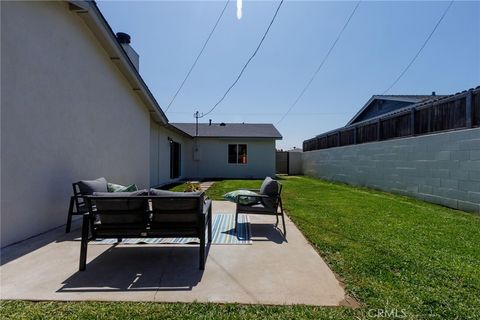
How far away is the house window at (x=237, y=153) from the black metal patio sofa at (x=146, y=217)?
15.0m

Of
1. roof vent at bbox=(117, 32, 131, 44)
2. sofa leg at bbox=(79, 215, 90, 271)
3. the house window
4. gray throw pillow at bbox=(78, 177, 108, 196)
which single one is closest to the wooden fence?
the house window

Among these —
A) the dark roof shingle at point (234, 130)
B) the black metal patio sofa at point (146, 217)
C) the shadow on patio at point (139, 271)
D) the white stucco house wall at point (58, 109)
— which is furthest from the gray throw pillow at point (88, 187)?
the dark roof shingle at point (234, 130)

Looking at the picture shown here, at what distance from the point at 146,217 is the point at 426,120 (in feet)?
27.7

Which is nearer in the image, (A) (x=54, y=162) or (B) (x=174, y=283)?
(B) (x=174, y=283)

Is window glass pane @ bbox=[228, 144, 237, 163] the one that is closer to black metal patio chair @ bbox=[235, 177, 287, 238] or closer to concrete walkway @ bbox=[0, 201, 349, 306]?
black metal patio chair @ bbox=[235, 177, 287, 238]

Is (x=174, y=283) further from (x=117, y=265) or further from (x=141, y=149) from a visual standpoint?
(x=141, y=149)

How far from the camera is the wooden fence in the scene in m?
6.53

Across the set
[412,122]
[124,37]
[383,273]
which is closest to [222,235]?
[383,273]

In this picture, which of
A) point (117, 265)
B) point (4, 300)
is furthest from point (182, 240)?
point (4, 300)

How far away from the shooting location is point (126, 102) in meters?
8.81

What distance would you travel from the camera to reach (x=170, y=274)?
3125mm

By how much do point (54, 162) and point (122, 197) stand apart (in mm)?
2822

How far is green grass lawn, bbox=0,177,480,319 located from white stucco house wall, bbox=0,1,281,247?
2.62 m

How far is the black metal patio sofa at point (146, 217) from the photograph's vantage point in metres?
3.26
